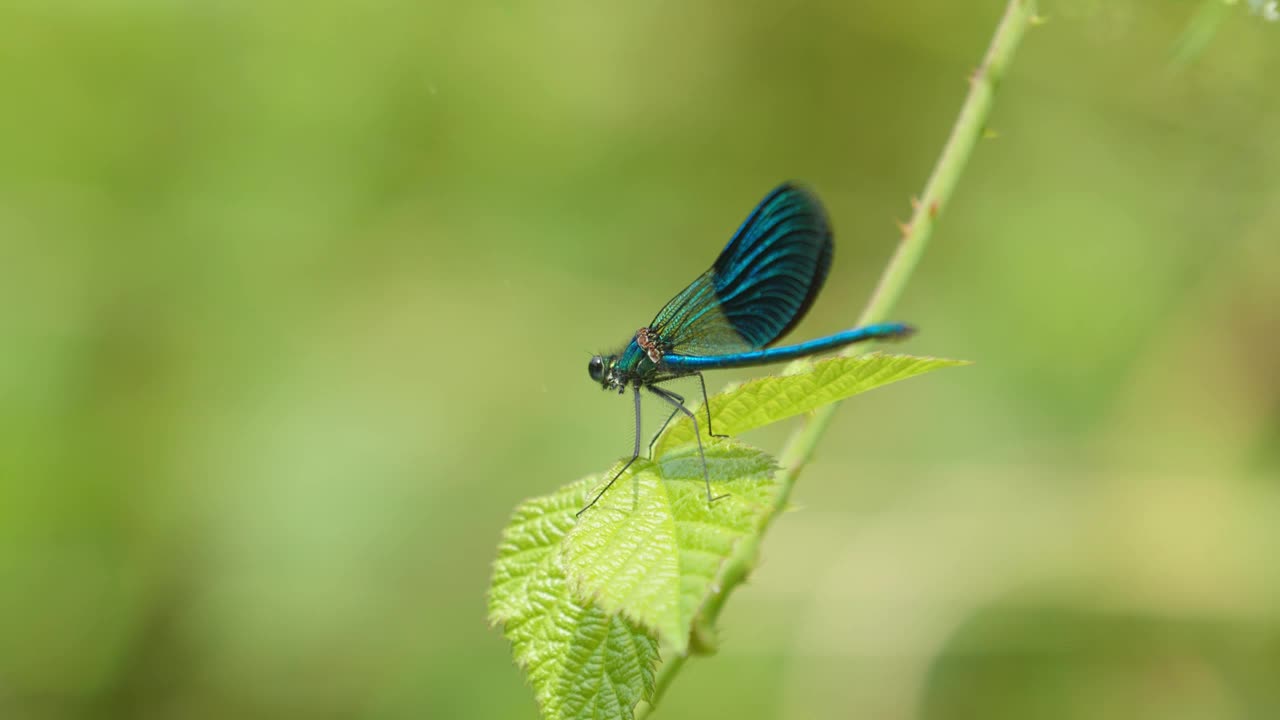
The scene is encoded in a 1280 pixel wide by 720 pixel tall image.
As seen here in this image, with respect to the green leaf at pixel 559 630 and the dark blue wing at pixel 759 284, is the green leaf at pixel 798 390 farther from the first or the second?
the dark blue wing at pixel 759 284

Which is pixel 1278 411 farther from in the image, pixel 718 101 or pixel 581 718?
pixel 581 718

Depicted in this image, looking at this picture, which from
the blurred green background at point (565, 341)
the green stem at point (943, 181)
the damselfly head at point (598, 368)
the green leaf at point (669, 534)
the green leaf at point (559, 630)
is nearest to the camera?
the green leaf at point (669, 534)

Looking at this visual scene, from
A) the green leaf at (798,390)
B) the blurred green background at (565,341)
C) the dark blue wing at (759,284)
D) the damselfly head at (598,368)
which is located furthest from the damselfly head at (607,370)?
the blurred green background at (565,341)

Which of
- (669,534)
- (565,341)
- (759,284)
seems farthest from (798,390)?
(565,341)

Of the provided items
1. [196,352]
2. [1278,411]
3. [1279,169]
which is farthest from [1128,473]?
[196,352]

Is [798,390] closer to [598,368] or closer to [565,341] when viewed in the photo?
[598,368]
